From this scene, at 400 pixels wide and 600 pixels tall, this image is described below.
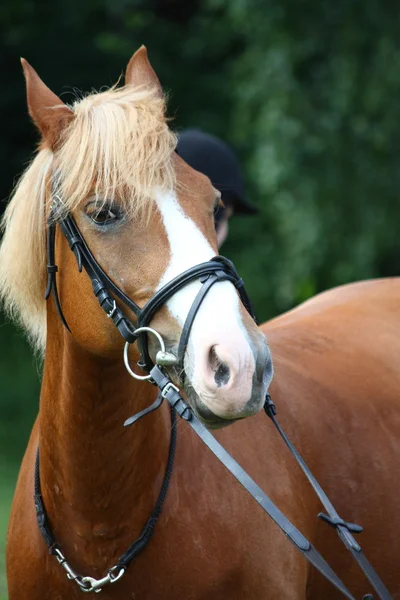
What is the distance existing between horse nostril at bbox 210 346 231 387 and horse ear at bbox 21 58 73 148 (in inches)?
Result: 31.3

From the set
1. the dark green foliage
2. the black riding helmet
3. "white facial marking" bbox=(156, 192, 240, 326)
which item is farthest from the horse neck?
the dark green foliage

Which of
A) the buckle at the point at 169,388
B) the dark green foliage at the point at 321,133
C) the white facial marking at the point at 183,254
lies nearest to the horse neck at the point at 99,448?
the buckle at the point at 169,388

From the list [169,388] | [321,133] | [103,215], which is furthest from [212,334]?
[321,133]

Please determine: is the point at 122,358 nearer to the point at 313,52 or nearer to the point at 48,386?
the point at 48,386

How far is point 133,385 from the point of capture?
2494mm

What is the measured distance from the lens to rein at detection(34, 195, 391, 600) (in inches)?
85.1

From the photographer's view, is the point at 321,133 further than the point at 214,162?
Yes

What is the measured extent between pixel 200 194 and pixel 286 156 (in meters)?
5.54

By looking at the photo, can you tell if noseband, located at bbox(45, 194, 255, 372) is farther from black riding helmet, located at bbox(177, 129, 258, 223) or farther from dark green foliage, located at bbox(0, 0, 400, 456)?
dark green foliage, located at bbox(0, 0, 400, 456)

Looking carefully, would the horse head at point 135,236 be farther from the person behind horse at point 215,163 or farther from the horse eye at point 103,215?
the person behind horse at point 215,163

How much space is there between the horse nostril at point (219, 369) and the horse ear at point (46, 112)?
2.61 ft

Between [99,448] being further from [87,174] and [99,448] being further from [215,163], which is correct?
[215,163]

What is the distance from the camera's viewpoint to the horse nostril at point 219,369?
206cm

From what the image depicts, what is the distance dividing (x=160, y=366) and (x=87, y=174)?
52cm
